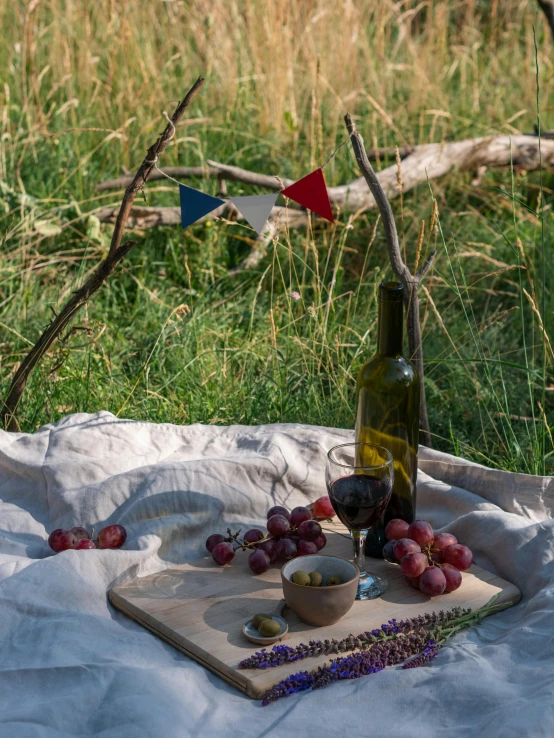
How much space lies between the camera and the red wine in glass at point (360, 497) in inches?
65.6

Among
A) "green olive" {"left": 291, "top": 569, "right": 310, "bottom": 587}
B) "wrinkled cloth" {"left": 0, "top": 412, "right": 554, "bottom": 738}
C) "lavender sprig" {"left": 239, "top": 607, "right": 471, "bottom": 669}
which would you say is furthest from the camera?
"green olive" {"left": 291, "top": 569, "right": 310, "bottom": 587}

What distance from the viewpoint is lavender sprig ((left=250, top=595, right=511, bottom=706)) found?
4.93 ft

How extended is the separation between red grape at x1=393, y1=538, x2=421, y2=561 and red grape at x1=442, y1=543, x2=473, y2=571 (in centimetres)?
8

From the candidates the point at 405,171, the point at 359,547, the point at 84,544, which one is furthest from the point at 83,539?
the point at 405,171

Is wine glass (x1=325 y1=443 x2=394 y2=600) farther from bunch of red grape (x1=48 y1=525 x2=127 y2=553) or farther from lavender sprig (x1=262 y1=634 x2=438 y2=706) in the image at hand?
bunch of red grape (x1=48 y1=525 x2=127 y2=553)

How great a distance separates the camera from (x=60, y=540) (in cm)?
194

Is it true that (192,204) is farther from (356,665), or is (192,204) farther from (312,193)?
(356,665)

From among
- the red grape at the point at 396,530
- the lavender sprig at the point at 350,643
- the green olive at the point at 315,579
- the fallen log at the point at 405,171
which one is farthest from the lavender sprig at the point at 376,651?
the fallen log at the point at 405,171

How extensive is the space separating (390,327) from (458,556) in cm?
50

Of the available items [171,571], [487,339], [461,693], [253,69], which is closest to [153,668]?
[171,571]

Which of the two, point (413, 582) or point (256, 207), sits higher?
point (256, 207)

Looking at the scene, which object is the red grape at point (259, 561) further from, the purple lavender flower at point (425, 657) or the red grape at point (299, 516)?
the purple lavender flower at point (425, 657)

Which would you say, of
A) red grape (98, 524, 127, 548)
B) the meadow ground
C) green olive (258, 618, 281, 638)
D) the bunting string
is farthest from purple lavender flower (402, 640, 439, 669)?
the bunting string

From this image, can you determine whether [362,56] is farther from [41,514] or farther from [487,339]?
[41,514]
